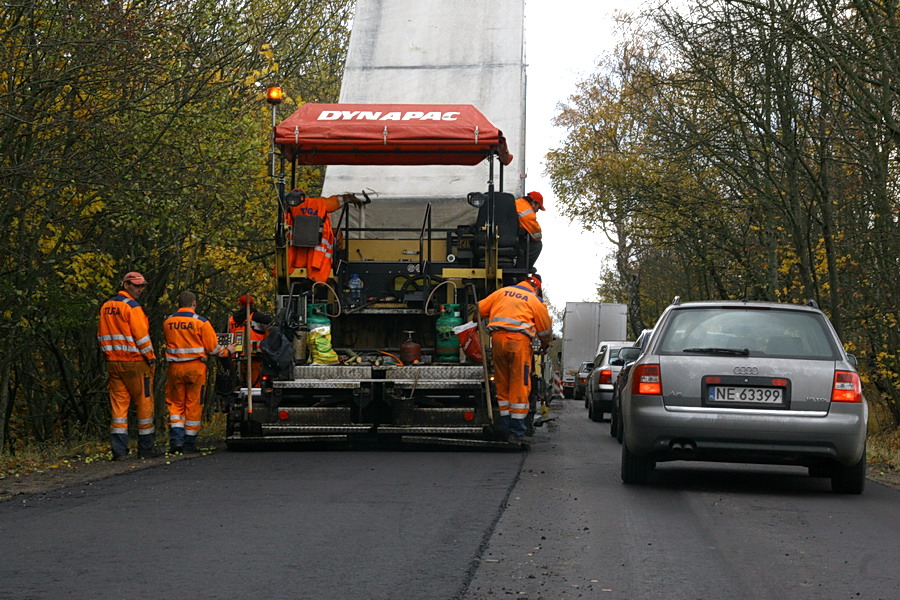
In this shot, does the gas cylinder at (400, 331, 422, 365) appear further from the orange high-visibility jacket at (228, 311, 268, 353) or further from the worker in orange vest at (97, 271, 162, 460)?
the worker in orange vest at (97, 271, 162, 460)

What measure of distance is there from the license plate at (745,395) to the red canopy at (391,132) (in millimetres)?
5307

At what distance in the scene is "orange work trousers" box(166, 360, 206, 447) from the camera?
14.0 metres

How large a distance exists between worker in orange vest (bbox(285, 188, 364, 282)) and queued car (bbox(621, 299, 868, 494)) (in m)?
5.05

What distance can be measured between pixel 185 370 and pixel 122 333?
0.89 meters

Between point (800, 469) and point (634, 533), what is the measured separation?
6319 millimetres

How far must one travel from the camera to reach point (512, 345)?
45.8 feet

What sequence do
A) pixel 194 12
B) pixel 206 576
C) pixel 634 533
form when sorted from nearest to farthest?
pixel 206 576 < pixel 634 533 < pixel 194 12

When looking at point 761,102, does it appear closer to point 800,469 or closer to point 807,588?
point 800,469

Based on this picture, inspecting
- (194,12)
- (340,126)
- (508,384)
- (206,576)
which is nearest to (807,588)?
(206,576)

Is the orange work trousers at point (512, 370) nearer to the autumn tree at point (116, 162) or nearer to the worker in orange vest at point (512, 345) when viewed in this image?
the worker in orange vest at point (512, 345)

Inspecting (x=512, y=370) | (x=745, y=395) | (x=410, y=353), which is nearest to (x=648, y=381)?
(x=745, y=395)

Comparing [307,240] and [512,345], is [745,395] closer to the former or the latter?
[512,345]

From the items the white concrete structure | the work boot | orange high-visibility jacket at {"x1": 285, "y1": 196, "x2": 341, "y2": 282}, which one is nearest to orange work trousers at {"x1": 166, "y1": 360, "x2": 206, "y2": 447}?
the work boot

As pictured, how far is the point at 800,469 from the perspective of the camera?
13961mm
